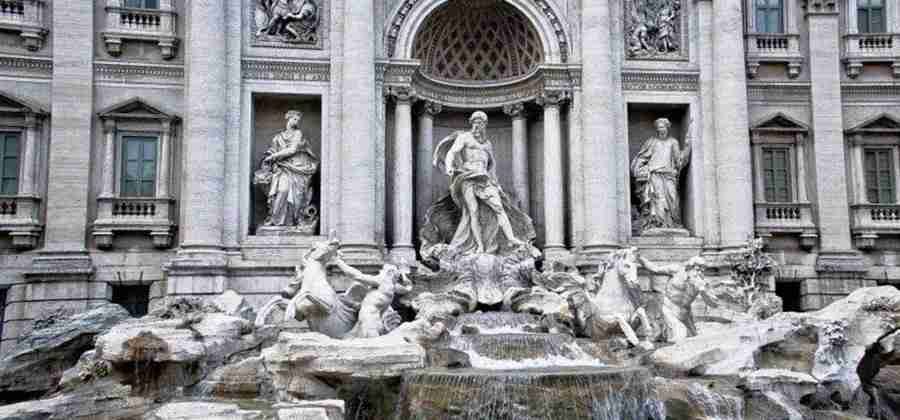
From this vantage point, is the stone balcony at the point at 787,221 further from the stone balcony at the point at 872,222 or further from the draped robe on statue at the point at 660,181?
the draped robe on statue at the point at 660,181

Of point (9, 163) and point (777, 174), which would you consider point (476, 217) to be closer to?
point (777, 174)

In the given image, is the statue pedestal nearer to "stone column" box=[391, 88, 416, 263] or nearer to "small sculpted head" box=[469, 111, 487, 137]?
"stone column" box=[391, 88, 416, 263]

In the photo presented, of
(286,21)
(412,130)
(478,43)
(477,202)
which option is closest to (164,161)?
(286,21)

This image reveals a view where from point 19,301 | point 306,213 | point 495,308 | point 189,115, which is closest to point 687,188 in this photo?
point 495,308

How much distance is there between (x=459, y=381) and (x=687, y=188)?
38.5ft

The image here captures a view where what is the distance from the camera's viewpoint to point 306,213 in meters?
20.2

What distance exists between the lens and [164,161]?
65.6 feet

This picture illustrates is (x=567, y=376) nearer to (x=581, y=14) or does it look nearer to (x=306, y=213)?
(x=306, y=213)

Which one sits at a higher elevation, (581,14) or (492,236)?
(581,14)

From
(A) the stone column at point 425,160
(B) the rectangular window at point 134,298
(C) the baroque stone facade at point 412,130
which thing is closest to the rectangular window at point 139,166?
(C) the baroque stone facade at point 412,130

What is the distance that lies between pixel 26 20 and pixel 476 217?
40.9 feet

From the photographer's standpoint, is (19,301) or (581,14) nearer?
(19,301)

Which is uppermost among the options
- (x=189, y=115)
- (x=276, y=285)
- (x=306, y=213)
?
(x=189, y=115)

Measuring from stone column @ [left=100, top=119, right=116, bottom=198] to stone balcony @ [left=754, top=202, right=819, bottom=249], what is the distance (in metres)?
17.1
